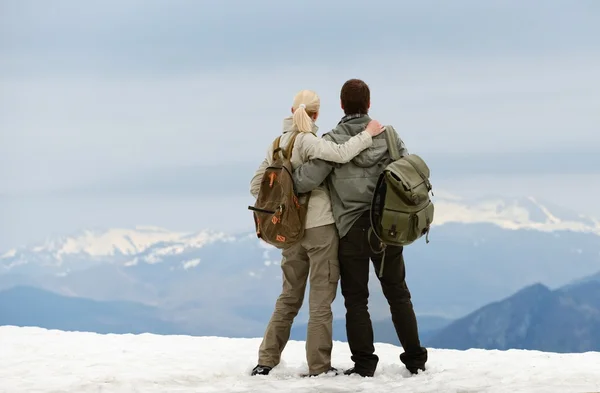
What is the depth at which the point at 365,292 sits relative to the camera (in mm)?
6648

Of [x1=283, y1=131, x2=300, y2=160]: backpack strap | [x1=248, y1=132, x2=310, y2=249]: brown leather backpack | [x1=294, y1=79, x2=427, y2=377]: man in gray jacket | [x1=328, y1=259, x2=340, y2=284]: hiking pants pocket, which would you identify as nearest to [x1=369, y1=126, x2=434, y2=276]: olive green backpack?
[x1=294, y1=79, x2=427, y2=377]: man in gray jacket

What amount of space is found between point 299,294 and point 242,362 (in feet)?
4.07

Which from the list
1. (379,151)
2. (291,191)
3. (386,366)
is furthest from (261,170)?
(386,366)

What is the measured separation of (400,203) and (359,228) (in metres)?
0.34

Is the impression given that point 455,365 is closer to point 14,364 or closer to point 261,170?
point 261,170

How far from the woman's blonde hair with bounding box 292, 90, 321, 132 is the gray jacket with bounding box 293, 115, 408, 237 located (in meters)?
0.24

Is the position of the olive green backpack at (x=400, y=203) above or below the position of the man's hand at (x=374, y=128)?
below

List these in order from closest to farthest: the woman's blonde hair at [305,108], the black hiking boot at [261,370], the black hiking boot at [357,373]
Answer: the woman's blonde hair at [305,108] → the black hiking boot at [357,373] → the black hiking boot at [261,370]

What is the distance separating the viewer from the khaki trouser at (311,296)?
6582 mm

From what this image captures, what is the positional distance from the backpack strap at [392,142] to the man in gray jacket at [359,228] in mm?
39

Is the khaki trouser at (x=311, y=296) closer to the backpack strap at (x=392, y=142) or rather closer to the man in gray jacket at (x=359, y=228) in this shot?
the man in gray jacket at (x=359, y=228)

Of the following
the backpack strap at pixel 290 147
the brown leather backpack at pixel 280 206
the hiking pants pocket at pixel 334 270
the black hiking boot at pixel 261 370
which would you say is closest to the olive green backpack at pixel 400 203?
the hiking pants pocket at pixel 334 270

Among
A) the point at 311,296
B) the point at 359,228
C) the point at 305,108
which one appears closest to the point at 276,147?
the point at 305,108

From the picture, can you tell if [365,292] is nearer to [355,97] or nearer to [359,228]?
[359,228]
